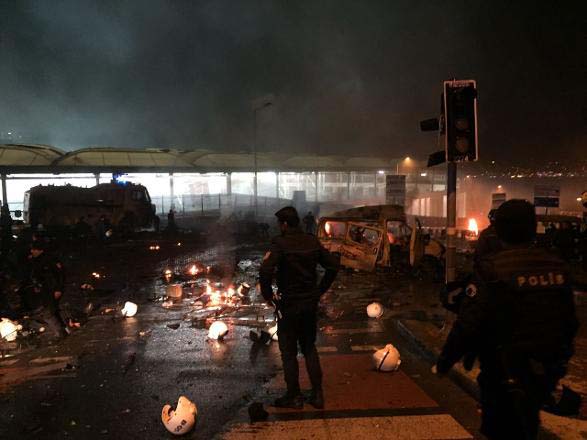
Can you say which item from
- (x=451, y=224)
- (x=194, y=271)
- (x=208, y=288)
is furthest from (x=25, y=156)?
(x=451, y=224)

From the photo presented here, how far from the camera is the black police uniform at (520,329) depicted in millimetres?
2480

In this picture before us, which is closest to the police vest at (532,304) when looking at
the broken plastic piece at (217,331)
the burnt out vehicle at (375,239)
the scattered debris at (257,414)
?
the scattered debris at (257,414)

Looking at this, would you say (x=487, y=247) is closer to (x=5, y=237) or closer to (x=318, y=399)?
(x=318, y=399)

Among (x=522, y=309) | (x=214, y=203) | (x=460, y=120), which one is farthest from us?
(x=214, y=203)

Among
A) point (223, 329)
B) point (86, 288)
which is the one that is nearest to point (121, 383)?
point (223, 329)

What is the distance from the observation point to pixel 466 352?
263 centimetres

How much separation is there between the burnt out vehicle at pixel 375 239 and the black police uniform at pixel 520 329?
10125 mm

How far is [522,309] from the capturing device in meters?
2.48

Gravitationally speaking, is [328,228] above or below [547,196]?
below

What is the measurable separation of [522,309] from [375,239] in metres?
11.0

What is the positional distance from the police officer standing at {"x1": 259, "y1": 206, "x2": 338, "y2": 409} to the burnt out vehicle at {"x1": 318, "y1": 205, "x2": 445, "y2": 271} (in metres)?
8.54

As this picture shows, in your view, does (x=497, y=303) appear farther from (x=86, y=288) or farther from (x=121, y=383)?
(x=86, y=288)

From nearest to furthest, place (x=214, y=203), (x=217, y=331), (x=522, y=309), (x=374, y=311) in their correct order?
(x=522, y=309) < (x=217, y=331) < (x=374, y=311) < (x=214, y=203)

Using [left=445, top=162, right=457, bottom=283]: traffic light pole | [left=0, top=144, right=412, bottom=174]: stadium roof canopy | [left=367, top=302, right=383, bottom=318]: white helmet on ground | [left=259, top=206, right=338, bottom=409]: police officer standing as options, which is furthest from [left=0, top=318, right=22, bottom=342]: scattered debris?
[left=0, top=144, right=412, bottom=174]: stadium roof canopy
